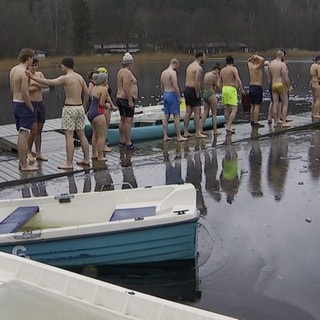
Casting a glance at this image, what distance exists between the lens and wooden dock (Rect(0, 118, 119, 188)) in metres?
8.20

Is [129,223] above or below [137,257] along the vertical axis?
above

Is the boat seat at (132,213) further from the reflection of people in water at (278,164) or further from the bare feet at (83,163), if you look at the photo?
the bare feet at (83,163)

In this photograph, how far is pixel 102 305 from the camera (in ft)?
11.7

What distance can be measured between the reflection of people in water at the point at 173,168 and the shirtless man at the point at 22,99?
2273 millimetres

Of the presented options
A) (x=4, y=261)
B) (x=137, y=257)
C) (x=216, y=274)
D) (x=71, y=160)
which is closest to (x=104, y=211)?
(x=137, y=257)

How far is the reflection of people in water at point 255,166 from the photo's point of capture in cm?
763

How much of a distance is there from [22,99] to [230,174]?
3397 mm

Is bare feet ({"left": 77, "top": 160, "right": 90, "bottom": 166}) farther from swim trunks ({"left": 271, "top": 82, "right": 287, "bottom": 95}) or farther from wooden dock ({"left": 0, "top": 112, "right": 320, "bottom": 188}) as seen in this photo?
swim trunks ({"left": 271, "top": 82, "right": 287, "bottom": 95})

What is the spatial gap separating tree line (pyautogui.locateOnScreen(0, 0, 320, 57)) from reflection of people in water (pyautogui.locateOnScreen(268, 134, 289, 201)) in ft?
191

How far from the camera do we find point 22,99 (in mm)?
8008

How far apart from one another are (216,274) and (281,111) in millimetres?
7912

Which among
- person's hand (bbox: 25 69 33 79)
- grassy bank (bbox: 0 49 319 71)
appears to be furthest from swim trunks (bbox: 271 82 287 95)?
grassy bank (bbox: 0 49 319 71)

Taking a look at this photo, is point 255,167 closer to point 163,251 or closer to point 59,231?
point 163,251

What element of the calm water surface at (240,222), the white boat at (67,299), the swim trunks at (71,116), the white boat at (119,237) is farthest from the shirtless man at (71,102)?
the white boat at (67,299)
